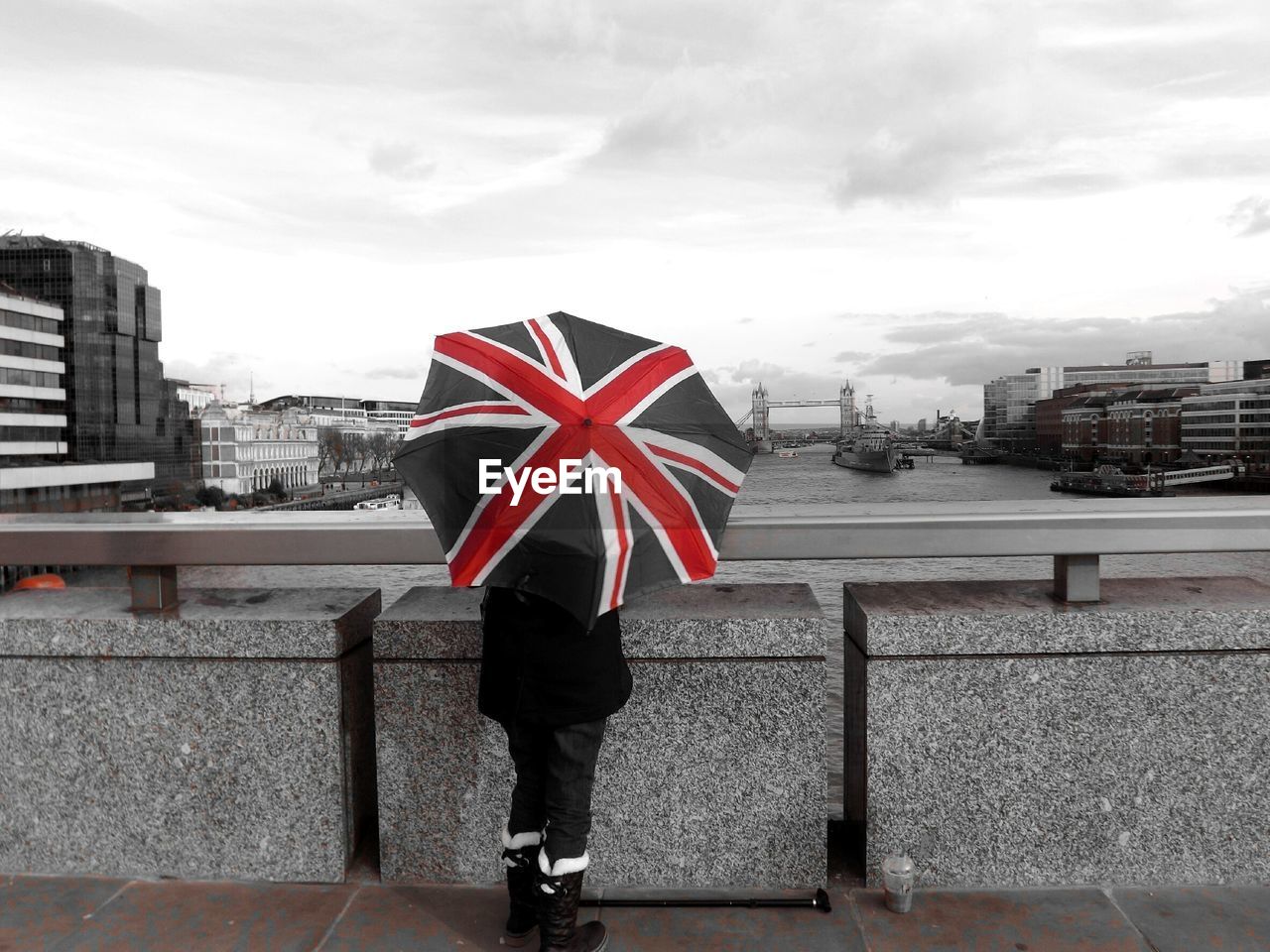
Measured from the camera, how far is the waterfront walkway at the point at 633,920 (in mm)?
2461

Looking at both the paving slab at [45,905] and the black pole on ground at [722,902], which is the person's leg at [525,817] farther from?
the paving slab at [45,905]

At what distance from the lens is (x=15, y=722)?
289 cm

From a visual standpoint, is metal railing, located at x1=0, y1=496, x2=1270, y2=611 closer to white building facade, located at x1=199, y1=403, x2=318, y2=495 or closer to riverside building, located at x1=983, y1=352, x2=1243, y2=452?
white building facade, located at x1=199, y1=403, x2=318, y2=495

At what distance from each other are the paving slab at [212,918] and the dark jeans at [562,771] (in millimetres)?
865

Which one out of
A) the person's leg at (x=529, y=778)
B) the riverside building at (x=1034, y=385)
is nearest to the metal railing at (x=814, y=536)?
the person's leg at (x=529, y=778)

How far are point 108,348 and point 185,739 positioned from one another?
16.7 metres

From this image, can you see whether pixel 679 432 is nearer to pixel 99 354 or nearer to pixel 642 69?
pixel 99 354

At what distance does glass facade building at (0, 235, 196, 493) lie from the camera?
16.0m

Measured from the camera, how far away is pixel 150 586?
2.87m

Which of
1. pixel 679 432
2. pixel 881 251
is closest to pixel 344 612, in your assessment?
pixel 679 432

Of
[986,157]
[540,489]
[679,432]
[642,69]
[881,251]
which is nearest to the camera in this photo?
[540,489]

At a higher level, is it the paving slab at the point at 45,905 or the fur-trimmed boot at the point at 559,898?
the fur-trimmed boot at the point at 559,898

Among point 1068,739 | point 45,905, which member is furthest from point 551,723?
point 45,905

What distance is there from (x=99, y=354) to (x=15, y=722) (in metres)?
16.9
